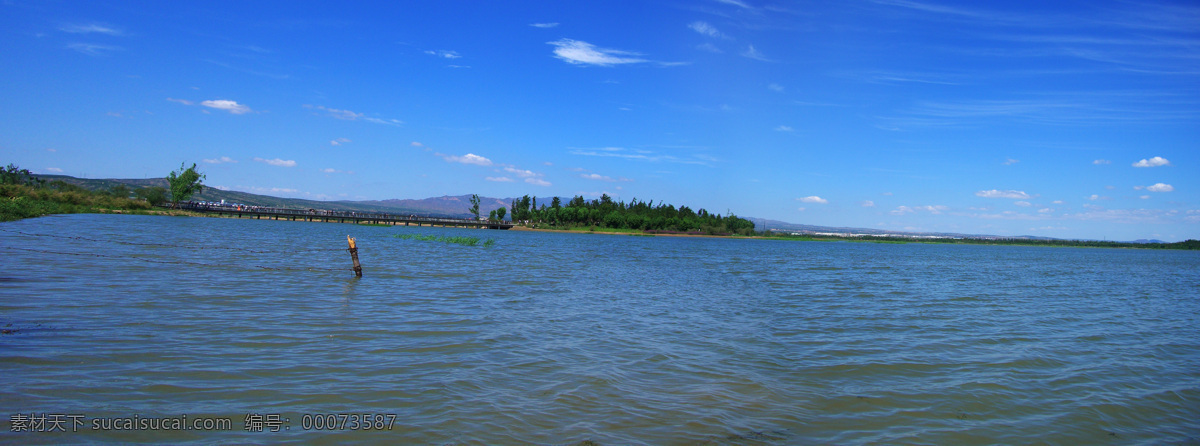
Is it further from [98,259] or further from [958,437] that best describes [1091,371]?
[98,259]

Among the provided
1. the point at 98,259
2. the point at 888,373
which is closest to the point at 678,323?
the point at 888,373

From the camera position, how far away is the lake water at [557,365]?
6.29 meters

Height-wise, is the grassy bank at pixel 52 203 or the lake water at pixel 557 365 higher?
the grassy bank at pixel 52 203

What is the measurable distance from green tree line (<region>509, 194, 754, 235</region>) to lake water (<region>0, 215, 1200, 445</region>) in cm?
13154

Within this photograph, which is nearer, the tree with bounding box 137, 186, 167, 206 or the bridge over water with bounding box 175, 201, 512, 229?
the tree with bounding box 137, 186, 167, 206

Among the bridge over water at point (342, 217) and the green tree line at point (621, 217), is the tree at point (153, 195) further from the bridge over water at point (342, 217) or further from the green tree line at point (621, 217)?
the green tree line at point (621, 217)

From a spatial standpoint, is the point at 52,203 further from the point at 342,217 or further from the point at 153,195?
the point at 342,217

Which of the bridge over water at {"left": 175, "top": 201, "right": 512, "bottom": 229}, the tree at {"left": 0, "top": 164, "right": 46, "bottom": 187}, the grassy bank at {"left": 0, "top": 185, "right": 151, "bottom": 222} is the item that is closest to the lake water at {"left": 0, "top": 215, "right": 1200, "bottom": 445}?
the grassy bank at {"left": 0, "top": 185, "right": 151, "bottom": 222}

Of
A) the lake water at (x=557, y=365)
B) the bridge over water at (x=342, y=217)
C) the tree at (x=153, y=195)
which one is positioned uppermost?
the tree at (x=153, y=195)

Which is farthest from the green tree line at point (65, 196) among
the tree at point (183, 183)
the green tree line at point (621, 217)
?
the green tree line at point (621, 217)

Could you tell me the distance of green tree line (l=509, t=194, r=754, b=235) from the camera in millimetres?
150000

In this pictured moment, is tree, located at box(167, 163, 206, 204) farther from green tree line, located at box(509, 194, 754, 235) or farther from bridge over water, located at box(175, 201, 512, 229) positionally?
green tree line, located at box(509, 194, 754, 235)

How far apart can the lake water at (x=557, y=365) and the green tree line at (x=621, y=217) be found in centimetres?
13154

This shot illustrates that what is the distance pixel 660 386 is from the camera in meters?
8.10
